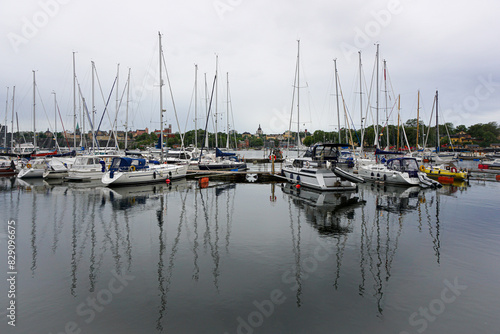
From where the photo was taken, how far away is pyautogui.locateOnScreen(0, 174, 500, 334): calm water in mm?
7340

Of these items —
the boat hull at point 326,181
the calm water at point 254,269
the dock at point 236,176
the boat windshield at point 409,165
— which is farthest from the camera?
the dock at point 236,176

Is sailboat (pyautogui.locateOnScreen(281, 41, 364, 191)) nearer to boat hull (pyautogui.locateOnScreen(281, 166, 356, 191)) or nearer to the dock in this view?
boat hull (pyautogui.locateOnScreen(281, 166, 356, 191))

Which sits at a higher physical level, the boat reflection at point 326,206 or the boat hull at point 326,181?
the boat hull at point 326,181

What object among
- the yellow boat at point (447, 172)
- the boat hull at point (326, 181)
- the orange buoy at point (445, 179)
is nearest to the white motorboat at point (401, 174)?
the orange buoy at point (445, 179)

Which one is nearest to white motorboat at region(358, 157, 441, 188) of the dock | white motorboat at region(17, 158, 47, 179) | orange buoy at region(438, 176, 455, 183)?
orange buoy at region(438, 176, 455, 183)

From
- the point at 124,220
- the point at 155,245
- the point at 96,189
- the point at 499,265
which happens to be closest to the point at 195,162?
the point at 96,189

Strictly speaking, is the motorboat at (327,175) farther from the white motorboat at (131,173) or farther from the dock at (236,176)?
the white motorboat at (131,173)

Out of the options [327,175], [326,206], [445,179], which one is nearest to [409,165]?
[445,179]

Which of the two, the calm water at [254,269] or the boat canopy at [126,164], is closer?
the calm water at [254,269]

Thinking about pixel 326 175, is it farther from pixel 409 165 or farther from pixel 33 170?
pixel 33 170

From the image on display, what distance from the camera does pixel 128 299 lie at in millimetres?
8227

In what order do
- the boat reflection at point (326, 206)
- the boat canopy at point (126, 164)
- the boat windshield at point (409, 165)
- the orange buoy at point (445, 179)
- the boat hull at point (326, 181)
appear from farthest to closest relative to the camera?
the orange buoy at point (445, 179)
the boat windshield at point (409, 165)
the boat canopy at point (126, 164)
the boat hull at point (326, 181)
the boat reflection at point (326, 206)

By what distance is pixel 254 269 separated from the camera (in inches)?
401

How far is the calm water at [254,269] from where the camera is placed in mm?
7340
